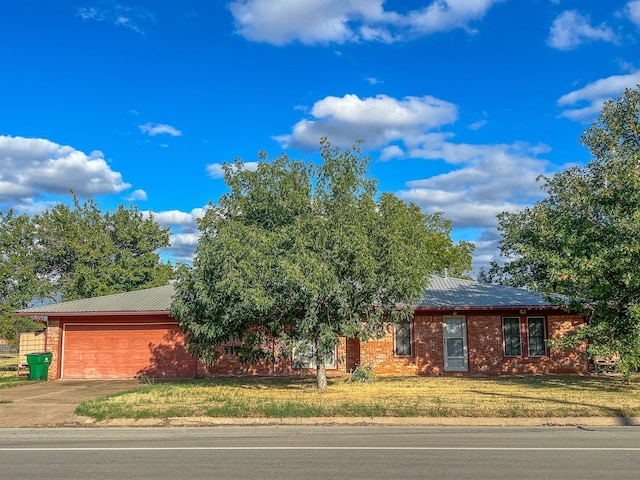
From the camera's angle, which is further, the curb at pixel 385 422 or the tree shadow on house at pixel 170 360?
the tree shadow on house at pixel 170 360

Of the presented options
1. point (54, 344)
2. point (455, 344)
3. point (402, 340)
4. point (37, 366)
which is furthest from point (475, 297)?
point (37, 366)

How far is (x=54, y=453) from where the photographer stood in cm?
836

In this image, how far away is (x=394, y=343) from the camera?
2086 centimetres

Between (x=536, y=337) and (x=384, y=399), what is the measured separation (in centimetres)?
988

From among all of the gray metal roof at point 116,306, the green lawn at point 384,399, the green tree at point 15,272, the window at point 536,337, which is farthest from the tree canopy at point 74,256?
the window at point 536,337

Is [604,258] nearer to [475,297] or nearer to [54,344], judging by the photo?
[475,297]

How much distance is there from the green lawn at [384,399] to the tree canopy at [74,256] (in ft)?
65.9

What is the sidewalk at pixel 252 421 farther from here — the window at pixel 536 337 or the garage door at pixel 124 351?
the window at pixel 536 337

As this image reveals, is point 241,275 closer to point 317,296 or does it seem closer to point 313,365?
point 317,296

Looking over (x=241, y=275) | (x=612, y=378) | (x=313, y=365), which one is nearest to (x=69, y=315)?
(x=313, y=365)

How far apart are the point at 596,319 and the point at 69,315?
60.0ft

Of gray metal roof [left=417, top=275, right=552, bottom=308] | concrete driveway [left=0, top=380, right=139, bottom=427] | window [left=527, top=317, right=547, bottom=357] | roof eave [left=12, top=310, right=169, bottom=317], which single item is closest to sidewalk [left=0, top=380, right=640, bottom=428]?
concrete driveway [left=0, top=380, right=139, bottom=427]

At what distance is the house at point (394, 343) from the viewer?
67.7 ft

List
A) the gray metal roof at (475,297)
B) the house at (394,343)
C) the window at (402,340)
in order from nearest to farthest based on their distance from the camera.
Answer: the gray metal roof at (475,297) → the house at (394,343) → the window at (402,340)
